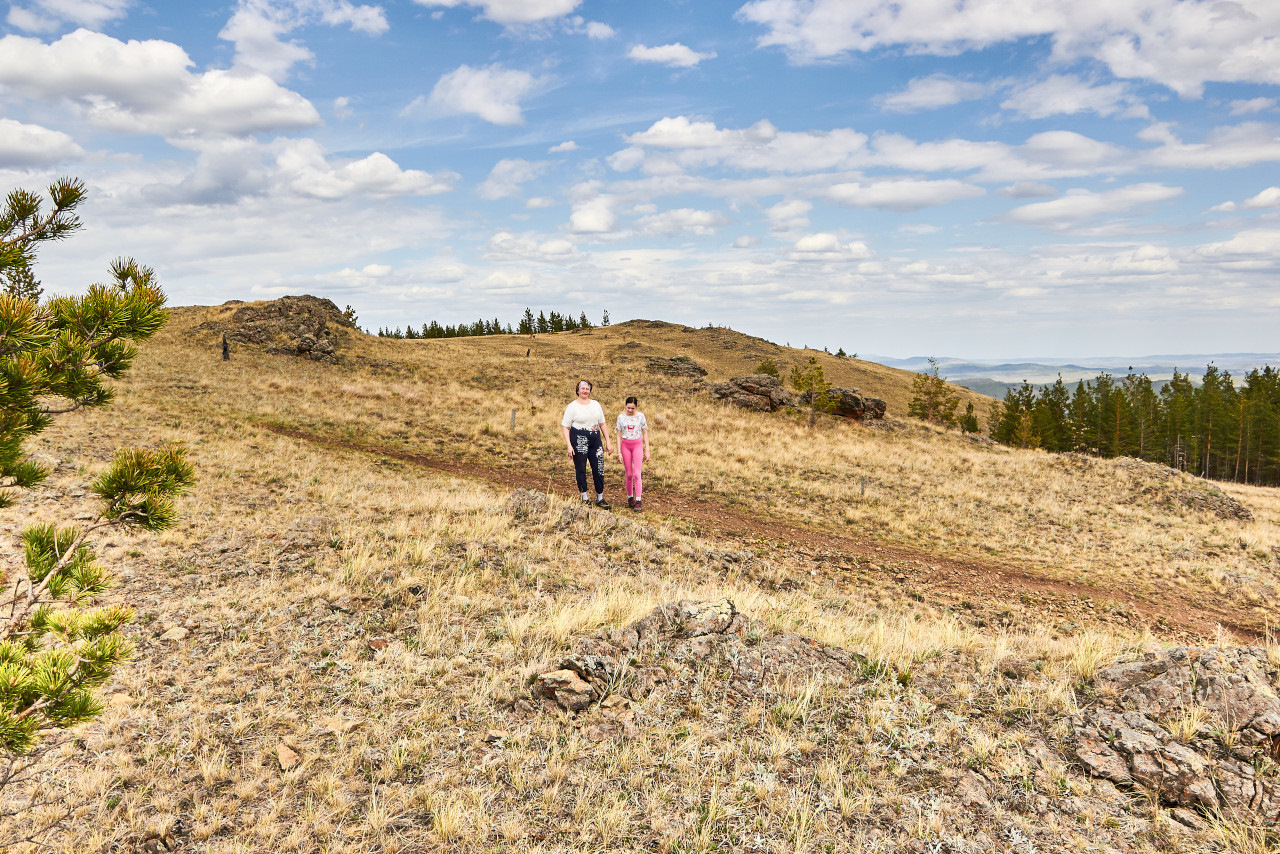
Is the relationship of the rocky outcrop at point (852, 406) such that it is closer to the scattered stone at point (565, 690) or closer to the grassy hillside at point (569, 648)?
the grassy hillside at point (569, 648)

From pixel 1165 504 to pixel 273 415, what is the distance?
3377cm

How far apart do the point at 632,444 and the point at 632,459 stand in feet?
1.29

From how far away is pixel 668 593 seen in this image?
26.1 feet

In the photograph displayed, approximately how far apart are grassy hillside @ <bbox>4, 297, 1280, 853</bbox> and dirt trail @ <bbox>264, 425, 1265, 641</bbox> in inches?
4.0

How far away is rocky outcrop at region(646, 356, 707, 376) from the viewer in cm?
5313

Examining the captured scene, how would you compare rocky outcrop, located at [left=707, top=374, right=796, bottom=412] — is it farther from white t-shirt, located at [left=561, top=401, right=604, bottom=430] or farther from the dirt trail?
white t-shirt, located at [left=561, top=401, right=604, bottom=430]

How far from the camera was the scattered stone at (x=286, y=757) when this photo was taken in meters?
4.64

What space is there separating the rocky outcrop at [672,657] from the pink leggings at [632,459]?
6.89 metres

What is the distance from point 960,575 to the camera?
12664mm

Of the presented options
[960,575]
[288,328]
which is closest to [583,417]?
[960,575]

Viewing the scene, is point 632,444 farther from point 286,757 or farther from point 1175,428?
point 1175,428

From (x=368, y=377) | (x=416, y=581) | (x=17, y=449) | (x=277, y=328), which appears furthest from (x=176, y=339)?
(x=17, y=449)

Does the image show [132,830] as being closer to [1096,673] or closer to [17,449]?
[17,449]

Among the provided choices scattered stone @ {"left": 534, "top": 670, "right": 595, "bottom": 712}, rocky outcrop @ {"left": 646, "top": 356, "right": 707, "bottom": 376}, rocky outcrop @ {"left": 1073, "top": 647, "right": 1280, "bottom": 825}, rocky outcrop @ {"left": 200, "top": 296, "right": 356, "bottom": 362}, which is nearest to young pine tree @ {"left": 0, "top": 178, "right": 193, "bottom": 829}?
scattered stone @ {"left": 534, "top": 670, "right": 595, "bottom": 712}
